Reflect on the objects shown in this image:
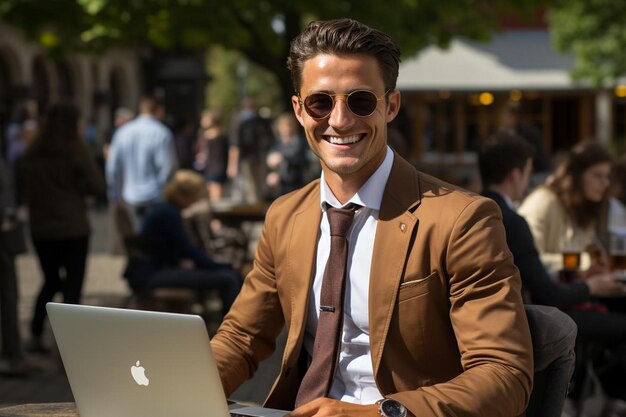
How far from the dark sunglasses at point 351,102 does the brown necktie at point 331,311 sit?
0.81ft

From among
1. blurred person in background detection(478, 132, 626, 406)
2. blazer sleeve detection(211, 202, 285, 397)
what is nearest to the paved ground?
blurred person in background detection(478, 132, 626, 406)

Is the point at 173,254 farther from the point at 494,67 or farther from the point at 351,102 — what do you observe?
the point at 494,67

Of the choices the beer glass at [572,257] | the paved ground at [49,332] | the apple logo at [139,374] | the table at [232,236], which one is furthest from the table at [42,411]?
the table at [232,236]

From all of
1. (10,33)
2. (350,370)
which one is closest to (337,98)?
(350,370)

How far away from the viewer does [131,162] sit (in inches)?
501

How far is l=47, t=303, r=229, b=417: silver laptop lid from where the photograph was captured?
2707 millimetres

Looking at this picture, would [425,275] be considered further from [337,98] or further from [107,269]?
[107,269]

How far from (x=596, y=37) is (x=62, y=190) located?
2911cm

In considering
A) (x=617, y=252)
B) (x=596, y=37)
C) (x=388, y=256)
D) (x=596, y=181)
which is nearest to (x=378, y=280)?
(x=388, y=256)

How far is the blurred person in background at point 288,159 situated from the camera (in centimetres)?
1451

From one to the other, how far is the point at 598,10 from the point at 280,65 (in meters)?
21.9

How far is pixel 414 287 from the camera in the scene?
120 inches

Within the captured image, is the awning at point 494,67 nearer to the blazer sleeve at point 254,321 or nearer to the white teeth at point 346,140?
the blazer sleeve at point 254,321

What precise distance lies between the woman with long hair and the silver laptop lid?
482cm
